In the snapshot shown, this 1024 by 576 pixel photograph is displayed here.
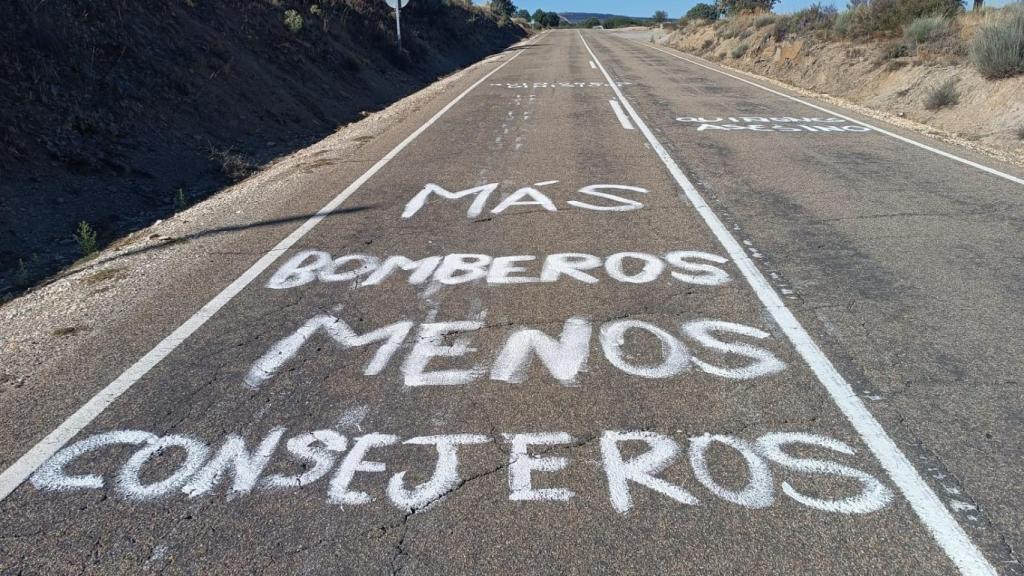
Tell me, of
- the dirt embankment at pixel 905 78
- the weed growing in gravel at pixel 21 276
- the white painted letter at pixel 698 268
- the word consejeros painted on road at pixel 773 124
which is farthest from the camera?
the word consejeros painted on road at pixel 773 124

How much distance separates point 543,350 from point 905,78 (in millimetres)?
16093

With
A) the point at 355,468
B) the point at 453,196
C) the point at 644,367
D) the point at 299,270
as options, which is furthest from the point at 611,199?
the point at 355,468

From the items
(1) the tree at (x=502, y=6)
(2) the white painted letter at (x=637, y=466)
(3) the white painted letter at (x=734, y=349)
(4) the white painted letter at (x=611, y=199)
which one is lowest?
(2) the white painted letter at (x=637, y=466)

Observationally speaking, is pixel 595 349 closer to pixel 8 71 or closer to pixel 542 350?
pixel 542 350

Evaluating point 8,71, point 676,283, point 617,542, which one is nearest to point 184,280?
point 676,283

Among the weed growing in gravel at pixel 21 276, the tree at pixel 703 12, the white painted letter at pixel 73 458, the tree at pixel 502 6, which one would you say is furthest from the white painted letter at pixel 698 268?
the tree at pixel 502 6

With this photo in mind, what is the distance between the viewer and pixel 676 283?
5.54 meters

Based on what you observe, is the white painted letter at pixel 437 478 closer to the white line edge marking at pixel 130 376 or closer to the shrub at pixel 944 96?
the white line edge marking at pixel 130 376

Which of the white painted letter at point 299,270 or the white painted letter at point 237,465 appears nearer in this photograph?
the white painted letter at point 237,465

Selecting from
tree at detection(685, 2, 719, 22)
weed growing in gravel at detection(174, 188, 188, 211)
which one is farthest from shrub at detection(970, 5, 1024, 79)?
tree at detection(685, 2, 719, 22)

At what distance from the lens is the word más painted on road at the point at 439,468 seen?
10.5 ft

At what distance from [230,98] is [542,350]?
1162 cm

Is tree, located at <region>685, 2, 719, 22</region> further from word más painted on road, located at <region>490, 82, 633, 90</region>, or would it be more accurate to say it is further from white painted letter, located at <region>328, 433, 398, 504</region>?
white painted letter, located at <region>328, 433, 398, 504</region>

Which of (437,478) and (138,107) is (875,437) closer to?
(437,478)
